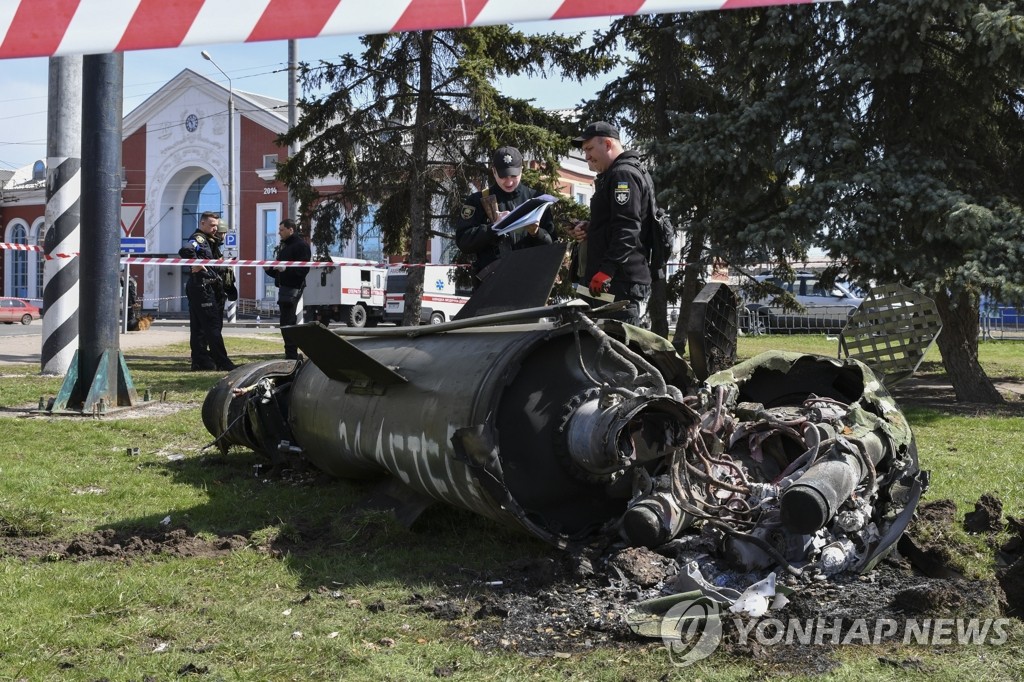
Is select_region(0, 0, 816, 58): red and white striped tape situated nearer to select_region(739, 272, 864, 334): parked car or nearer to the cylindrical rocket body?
the cylindrical rocket body

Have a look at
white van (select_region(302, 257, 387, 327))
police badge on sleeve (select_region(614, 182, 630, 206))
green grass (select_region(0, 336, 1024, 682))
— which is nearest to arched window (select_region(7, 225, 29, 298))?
white van (select_region(302, 257, 387, 327))

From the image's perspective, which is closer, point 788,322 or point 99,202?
point 99,202

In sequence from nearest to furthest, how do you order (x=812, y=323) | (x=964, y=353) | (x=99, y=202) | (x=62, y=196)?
(x=99, y=202)
(x=62, y=196)
(x=964, y=353)
(x=812, y=323)

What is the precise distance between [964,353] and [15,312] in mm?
31466

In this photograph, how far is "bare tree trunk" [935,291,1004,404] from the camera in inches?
405

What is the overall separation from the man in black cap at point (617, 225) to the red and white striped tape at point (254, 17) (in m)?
2.03

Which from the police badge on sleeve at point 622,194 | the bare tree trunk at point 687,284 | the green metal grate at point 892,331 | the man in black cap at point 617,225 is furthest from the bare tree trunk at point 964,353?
the police badge on sleeve at point 622,194

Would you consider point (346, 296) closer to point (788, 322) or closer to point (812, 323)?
point (788, 322)

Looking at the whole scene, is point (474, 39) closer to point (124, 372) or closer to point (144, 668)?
point (124, 372)

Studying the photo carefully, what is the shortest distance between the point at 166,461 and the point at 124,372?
2.55 metres

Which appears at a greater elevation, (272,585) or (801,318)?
(801,318)

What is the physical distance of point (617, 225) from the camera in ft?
17.7

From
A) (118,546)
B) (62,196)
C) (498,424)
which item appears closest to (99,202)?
(62,196)

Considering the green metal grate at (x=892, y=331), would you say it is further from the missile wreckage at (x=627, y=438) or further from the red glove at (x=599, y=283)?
the red glove at (x=599, y=283)
